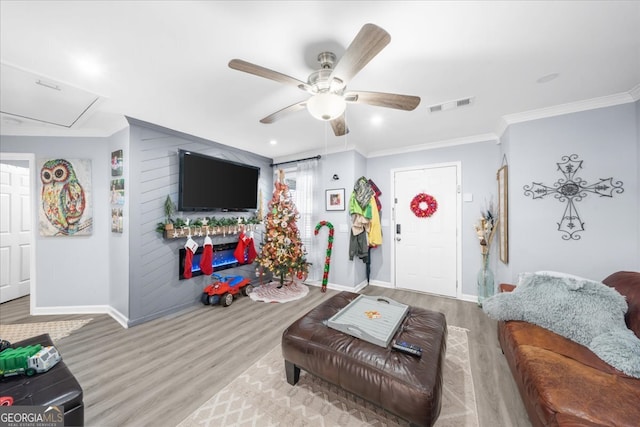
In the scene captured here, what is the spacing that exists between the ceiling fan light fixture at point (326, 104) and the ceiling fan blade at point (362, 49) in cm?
12

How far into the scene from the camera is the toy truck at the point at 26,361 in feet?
4.11

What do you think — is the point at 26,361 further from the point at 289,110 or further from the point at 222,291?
the point at 289,110

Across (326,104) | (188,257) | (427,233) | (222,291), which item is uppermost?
(326,104)

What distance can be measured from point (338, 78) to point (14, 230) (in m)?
5.54

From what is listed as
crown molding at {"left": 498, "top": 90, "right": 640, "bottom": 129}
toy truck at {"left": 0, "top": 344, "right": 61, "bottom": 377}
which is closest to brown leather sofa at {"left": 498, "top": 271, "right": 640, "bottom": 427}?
crown molding at {"left": 498, "top": 90, "right": 640, "bottom": 129}

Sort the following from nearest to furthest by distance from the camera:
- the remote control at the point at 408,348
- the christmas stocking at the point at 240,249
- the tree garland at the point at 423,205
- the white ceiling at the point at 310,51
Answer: the white ceiling at the point at 310,51 → the remote control at the point at 408,348 → the tree garland at the point at 423,205 → the christmas stocking at the point at 240,249

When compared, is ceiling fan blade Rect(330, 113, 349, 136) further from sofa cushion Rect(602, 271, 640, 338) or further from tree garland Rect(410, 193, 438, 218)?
sofa cushion Rect(602, 271, 640, 338)

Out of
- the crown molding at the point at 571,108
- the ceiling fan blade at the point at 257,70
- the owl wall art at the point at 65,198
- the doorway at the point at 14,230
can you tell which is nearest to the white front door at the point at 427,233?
the crown molding at the point at 571,108

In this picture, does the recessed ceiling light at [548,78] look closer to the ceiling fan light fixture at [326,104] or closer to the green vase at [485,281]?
the ceiling fan light fixture at [326,104]

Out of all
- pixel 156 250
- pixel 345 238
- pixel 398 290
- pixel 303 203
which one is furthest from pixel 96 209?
pixel 398 290

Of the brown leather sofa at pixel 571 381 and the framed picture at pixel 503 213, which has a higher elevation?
the framed picture at pixel 503 213

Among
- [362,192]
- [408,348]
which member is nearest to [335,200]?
[362,192]

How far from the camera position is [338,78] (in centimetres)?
149

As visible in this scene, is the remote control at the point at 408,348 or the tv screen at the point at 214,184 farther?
the tv screen at the point at 214,184
